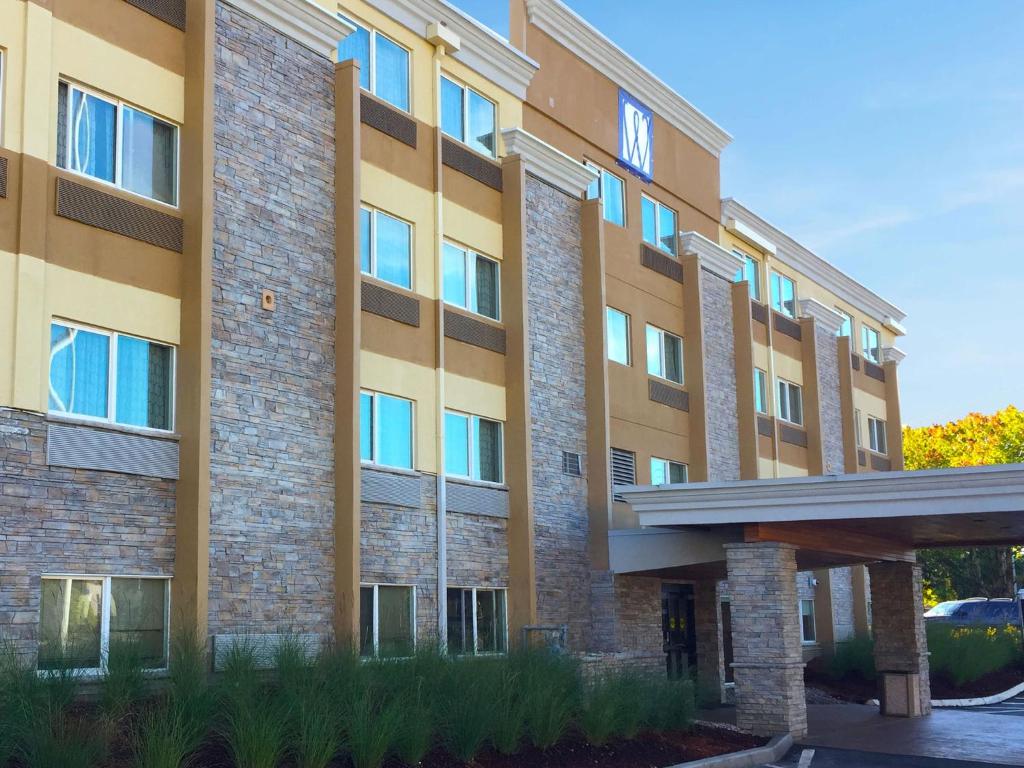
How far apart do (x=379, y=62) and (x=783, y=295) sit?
19075 mm

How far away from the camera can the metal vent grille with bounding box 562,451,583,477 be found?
933 inches

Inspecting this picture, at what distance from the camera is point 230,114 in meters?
17.3

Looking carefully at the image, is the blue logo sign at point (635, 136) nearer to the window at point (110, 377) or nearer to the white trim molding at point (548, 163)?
the white trim molding at point (548, 163)

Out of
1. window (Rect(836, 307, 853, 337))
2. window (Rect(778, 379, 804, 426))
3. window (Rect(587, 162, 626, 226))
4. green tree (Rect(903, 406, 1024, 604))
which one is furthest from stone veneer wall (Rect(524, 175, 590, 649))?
green tree (Rect(903, 406, 1024, 604))

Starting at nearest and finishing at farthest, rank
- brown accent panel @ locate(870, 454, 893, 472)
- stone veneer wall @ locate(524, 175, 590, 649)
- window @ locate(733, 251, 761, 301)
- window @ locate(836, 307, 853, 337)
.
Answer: stone veneer wall @ locate(524, 175, 590, 649)
window @ locate(733, 251, 761, 301)
window @ locate(836, 307, 853, 337)
brown accent panel @ locate(870, 454, 893, 472)

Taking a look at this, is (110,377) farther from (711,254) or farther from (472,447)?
(711,254)

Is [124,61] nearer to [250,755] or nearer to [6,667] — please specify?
[6,667]

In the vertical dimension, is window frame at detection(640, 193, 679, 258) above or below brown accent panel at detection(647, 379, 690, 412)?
above

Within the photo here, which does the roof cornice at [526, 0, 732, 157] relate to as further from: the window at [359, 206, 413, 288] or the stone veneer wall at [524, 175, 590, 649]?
the window at [359, 206, 413, 288]

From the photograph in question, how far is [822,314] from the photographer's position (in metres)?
38.0

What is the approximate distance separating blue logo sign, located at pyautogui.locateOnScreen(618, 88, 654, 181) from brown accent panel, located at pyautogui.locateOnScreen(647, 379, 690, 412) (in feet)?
16.0

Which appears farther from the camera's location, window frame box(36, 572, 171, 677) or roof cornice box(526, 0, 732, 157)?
roof cornice box(526, 0, 732, 157)

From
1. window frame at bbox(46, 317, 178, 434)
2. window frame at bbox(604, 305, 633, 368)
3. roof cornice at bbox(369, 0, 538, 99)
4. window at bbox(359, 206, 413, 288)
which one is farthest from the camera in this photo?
window frame at bbox(604, 305, 633, 368)

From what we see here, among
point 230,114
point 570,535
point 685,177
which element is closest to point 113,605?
point 230,114
